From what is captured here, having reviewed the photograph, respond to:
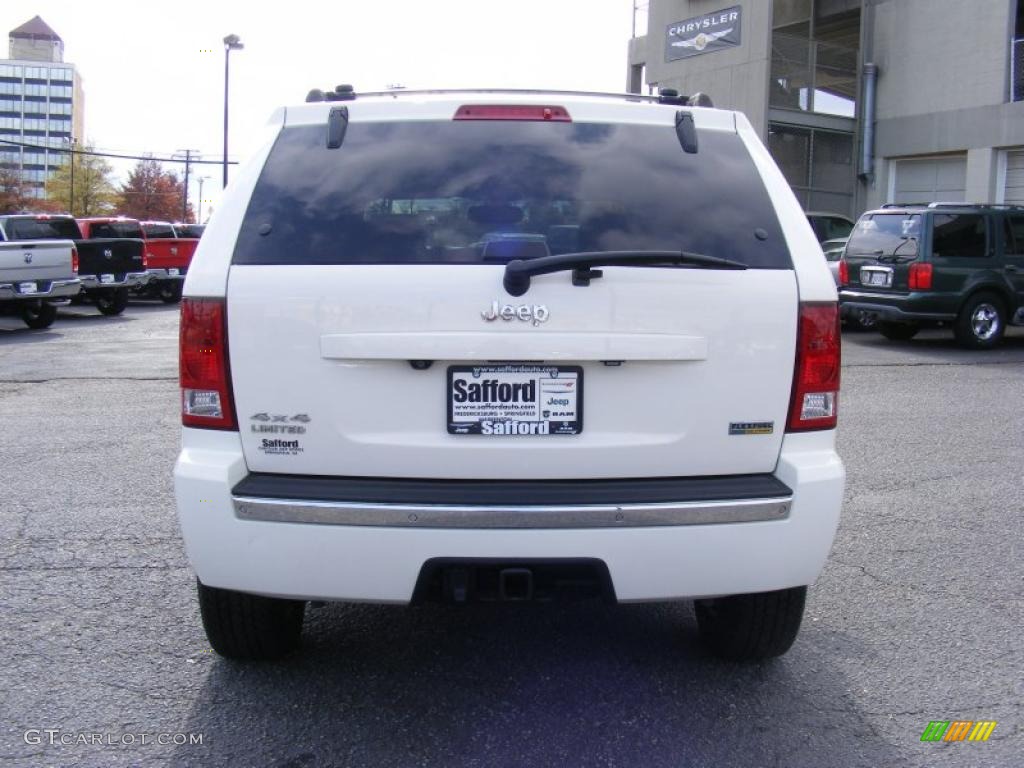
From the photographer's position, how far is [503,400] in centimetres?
314

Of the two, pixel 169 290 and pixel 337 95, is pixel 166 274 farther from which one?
pixel 337 95

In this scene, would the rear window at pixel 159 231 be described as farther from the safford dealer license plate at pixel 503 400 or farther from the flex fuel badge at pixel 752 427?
the flex fuel badge at pixel 752 427

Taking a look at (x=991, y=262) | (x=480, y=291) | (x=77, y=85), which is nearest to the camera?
(x=480, y=291)

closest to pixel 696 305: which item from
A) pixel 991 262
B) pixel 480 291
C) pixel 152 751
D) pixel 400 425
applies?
pixel 480 291

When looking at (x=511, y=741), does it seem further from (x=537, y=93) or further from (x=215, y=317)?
(x=537, y=93)

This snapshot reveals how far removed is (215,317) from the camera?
3170 mm

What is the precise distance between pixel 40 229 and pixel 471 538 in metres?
19.9

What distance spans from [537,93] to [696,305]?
3.70 feet

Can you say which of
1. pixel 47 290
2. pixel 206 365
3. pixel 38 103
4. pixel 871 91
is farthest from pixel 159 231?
pixel 38 103

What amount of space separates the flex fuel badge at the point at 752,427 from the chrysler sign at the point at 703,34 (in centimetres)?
Result: 2426

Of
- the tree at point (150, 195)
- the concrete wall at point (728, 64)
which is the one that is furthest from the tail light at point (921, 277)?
the tree at point (150, 195)

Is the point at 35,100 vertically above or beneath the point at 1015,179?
above

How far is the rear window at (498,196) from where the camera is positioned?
322 centimetres

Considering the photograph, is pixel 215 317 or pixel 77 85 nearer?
pixel 215 317
